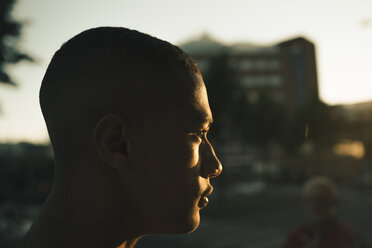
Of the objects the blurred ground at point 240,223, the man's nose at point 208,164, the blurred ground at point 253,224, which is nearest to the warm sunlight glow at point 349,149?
the blurred ground at point 253,224

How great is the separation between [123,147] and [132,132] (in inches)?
2.1

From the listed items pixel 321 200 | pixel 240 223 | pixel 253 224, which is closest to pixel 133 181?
pixel 321 200

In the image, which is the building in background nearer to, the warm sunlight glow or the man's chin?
the warm sunlight glow

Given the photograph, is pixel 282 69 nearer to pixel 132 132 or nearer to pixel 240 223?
pixel 240 223

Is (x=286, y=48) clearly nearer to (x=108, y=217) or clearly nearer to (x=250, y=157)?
(x=250, y=157)

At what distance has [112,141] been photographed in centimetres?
89

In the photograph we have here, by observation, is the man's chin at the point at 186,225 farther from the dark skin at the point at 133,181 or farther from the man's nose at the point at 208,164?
the man's nose at the point at 208,164

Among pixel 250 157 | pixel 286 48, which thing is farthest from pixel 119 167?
pixel 286 48

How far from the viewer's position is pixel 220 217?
682 inches

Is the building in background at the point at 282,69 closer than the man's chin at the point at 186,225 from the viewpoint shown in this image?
No

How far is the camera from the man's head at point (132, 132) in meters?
0.89

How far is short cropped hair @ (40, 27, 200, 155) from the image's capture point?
2.91 ft

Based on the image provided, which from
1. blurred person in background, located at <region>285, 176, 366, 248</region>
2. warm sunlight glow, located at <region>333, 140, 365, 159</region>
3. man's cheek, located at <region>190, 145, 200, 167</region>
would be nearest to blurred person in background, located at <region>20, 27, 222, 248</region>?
man's cheek, located at <region>190, 145, 200, 167</region>

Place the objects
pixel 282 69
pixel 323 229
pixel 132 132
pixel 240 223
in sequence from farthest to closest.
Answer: pixel 282 69
pixel 240 223
pixel 323 229
pixel 132 132
